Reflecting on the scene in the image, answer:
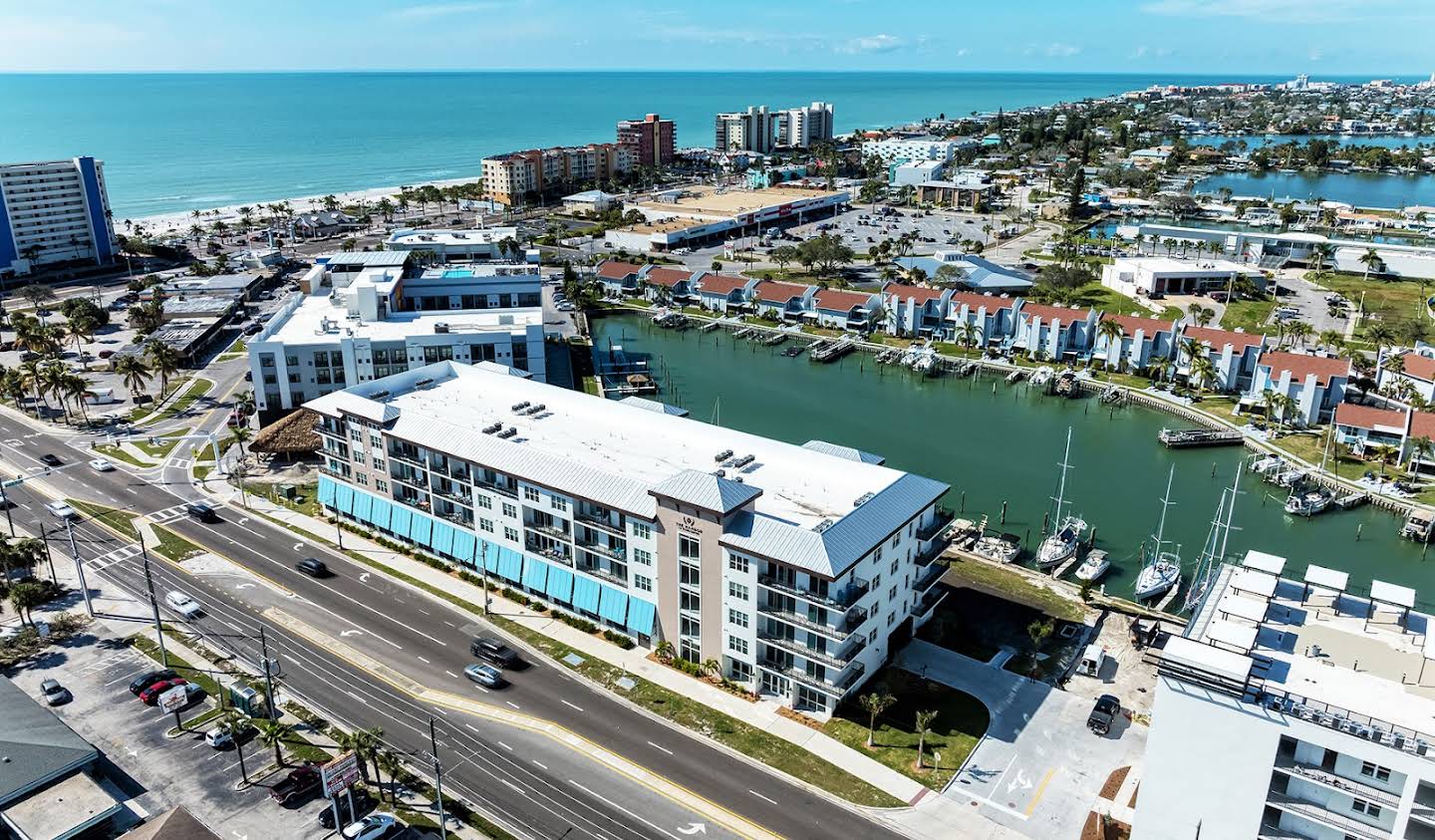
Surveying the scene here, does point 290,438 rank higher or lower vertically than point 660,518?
lower

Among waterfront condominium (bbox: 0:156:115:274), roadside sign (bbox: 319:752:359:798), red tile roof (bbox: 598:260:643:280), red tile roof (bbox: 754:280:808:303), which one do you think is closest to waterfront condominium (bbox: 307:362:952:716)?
roadside sign (bbox: 319:752:359:798)

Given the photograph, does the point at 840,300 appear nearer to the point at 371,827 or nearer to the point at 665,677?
the point at 665,677

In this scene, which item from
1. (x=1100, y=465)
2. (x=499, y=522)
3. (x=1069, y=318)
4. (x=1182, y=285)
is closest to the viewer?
(x=499, y=522)

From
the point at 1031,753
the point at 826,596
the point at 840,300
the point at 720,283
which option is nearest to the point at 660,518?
the point at 826,596

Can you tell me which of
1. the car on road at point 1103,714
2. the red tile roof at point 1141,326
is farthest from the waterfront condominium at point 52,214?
the car on road at point 1103,714

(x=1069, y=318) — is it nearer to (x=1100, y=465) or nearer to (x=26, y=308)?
(x=1100, y=465)

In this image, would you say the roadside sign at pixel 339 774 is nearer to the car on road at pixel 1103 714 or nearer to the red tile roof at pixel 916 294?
the car on road at pixel 1103 714

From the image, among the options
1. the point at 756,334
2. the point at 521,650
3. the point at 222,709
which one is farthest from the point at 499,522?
the point at 756,334
